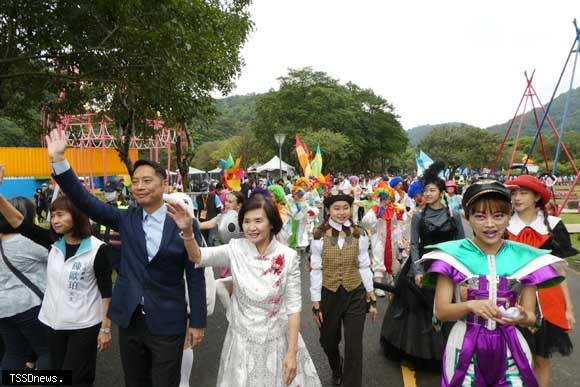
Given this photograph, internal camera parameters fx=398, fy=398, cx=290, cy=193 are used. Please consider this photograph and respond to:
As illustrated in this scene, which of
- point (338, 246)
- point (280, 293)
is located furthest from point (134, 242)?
point (338, 246)

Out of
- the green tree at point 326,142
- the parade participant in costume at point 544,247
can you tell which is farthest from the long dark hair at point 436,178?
the green tree at point 326,142

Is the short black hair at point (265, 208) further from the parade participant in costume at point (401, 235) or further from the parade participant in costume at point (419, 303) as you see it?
the parade participant in costume at point (401, 235)

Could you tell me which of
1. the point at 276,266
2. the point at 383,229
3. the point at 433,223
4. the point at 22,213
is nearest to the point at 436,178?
the point at 433,223

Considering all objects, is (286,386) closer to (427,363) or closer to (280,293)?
(280,293)

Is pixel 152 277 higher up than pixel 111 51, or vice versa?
pixel 111 51

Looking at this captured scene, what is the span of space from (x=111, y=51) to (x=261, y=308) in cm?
404

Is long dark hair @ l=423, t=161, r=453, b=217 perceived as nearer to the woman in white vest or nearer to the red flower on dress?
the red flower on dress

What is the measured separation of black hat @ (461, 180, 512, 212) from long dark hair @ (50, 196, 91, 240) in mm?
2463

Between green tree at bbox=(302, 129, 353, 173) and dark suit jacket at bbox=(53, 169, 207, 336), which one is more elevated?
green tree at bbox=(302, 129, 353, 173)

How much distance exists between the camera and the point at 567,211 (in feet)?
59.9

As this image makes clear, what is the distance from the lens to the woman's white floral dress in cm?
236

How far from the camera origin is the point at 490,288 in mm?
1916

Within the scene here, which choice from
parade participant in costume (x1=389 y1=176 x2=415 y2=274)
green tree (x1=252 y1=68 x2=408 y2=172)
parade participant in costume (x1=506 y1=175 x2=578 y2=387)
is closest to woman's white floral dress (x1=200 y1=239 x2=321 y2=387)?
parade participant in costume (x1=506 y1=175 x2=578 y2=387)

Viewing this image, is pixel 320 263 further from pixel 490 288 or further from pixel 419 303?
pixel 490 288
